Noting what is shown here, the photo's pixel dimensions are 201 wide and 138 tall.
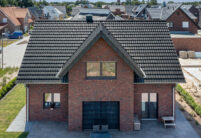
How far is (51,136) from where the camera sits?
16.6 m

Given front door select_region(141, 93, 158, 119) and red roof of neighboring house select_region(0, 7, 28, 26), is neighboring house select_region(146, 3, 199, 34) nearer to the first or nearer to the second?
front door select_region(141, 93, 158, 119)

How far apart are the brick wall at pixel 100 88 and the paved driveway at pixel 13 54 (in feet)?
73.1

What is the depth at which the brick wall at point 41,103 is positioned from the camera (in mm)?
18359

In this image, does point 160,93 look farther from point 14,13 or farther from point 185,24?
point 14,13

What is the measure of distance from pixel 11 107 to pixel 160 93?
36.6 feet

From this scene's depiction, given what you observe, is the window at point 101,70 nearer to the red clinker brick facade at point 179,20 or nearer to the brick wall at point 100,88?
the brick wall at point 100,88

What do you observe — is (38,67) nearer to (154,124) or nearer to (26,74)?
(26,74)

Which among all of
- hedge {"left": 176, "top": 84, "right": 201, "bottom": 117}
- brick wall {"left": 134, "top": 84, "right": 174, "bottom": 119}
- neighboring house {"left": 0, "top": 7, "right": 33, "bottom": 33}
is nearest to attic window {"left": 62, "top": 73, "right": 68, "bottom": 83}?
brick wall {"left": 134, "top": 84, "right": 174, "bottom": 119}

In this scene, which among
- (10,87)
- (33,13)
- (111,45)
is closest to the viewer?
(111,45)

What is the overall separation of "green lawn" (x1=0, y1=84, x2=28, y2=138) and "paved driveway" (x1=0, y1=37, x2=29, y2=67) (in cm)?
1231

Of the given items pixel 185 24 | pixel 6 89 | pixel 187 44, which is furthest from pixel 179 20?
pixel 6 89

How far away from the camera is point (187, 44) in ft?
149

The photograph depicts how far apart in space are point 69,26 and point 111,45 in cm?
560

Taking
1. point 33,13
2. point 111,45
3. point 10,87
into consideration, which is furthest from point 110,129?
point 33,13
